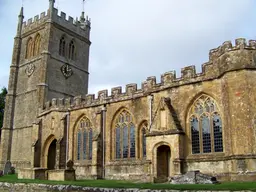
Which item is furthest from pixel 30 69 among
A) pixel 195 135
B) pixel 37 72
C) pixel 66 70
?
pixel 195 135

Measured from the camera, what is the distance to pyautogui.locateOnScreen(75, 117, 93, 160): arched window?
30612 millimetres

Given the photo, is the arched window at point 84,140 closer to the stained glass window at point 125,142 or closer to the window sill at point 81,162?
the window sill at point 81,162

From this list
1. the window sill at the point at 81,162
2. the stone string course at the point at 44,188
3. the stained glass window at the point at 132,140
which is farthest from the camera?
the window sill at the point at 81,162

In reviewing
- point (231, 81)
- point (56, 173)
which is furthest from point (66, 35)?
point (231, 81)

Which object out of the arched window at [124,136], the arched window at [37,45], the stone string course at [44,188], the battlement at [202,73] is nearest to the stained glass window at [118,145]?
the arched window at [124,136]

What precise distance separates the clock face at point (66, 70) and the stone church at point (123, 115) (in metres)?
0.13

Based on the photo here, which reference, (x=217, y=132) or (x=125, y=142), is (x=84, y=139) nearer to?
(x=125, y=142)

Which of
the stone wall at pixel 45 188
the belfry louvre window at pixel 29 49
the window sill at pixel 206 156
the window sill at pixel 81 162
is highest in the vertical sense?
the belfry louvre window at pixel 29 49

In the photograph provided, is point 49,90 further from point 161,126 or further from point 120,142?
point 161,126

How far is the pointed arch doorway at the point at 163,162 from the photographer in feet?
74.9

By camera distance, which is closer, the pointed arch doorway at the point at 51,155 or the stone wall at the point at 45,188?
the stone wall at the point at 45,188

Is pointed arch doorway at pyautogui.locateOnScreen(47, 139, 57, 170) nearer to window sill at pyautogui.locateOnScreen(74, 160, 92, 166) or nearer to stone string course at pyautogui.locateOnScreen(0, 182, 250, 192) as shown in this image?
window sill at pyautogui.locateOnScreen(74, 160, 92, 166)

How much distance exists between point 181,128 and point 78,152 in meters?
12.6

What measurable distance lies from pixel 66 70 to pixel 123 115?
15.9 meters
